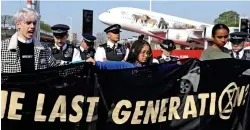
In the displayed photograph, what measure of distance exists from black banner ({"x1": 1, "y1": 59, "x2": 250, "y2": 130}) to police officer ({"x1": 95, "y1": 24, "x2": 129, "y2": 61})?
2225 mm

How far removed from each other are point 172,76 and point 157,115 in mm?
481

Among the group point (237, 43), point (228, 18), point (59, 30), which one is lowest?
point (237, 43)

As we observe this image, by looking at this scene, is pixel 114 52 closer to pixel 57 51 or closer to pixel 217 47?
pixel 57 51

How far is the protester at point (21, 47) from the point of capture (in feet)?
13.4

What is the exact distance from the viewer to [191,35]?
43.5m

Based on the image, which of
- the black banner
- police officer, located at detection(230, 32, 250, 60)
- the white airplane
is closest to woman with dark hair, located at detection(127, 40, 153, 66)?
the black banner

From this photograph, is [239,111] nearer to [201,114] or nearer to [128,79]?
[201,114]

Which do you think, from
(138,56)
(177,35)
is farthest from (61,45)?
(177,35)

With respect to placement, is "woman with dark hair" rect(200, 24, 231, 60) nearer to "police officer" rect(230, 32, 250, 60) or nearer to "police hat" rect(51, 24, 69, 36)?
"police officer" rect(230, 32, 250, 60)

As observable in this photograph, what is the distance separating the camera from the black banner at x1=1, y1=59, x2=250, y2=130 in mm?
4020

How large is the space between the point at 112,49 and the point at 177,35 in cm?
3420

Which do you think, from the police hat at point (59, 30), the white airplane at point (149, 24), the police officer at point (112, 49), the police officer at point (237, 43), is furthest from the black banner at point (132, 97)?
the white airplane at point (149, 24)

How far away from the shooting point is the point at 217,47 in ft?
18.7

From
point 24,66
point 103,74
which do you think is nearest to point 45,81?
point 24,66
